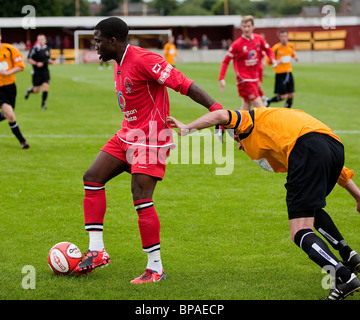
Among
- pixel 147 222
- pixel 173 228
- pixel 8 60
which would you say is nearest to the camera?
pixel 147 222

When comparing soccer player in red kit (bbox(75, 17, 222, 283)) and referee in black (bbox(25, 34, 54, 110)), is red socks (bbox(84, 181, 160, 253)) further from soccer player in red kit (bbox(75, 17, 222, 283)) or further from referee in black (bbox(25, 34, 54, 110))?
referee in black (bbox(25, 34, 54, 110))

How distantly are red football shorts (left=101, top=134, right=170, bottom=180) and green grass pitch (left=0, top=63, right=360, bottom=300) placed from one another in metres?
1.00

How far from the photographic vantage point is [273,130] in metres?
4.82

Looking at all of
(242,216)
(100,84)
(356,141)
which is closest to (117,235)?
(242,216)

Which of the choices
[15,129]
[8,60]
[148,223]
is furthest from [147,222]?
[8,60]

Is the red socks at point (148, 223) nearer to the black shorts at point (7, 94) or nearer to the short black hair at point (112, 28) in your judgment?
the short black hair at point (112, 28)

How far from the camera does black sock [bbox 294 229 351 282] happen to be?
14.5 ft

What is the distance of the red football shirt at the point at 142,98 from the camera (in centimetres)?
524

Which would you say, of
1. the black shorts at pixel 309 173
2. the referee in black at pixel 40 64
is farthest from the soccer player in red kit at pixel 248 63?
the black shorts at pixel 309 173

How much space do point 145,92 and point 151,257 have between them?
151 cm

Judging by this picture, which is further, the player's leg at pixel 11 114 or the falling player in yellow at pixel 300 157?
the player's leg at pixel 11 114

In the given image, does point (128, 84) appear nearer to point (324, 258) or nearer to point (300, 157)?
point (300, 157)

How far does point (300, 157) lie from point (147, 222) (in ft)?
4.95
